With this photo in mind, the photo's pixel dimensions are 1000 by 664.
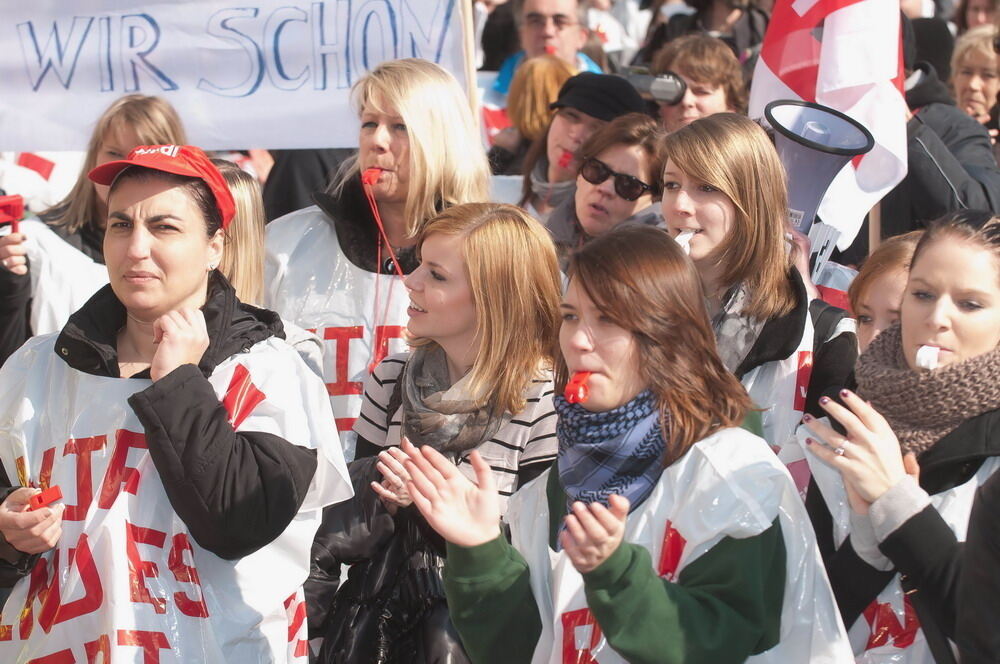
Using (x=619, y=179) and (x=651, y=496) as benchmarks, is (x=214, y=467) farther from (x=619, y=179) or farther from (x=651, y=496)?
(x=619, y=179)

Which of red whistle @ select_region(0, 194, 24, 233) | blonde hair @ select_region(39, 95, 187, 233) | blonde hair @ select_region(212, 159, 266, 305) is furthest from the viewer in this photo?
blonde hair @ select_region(39, 95, 187, 233)

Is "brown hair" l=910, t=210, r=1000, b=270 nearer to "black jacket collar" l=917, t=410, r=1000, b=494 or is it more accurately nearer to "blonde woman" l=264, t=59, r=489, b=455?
"black jacket collar" l=917, t=410, r=1000, b=494

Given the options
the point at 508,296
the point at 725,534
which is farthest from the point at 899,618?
the point at 508,296

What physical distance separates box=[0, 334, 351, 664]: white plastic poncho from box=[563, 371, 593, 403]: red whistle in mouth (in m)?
0.76

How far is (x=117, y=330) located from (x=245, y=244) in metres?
0.97

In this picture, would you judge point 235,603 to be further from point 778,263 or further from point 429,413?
point 778,263

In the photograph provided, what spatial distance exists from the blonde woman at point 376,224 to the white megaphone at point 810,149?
3.49 feet

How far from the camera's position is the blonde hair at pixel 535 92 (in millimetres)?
6359

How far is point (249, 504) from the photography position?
9.98 feet

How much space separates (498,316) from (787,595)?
1214 mm

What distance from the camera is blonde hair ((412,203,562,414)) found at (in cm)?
354

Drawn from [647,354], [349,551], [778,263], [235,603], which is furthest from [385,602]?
[778,263]

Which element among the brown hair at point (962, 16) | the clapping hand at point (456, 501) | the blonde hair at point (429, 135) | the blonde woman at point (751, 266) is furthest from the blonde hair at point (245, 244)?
the brown hair at point (962, 16)

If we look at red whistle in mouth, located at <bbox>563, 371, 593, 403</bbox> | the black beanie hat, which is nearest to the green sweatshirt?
red whistle in mouth, located at <bbox>563, 371, 593, 403</bbox>
